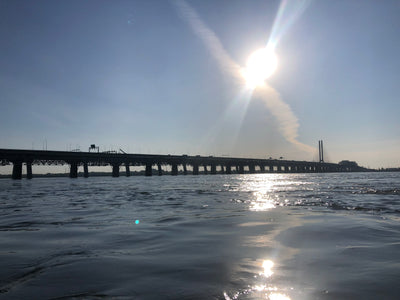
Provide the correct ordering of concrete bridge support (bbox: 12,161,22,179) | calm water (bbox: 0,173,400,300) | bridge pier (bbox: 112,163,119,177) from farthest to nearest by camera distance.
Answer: bridge pier (bbox: 112,163,119,177), concrete bridge support (bbox: 12,161,22,179), calm water (bbox: 0,173,400,300)

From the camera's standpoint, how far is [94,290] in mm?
3969

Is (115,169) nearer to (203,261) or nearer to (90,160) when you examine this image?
(90,160)

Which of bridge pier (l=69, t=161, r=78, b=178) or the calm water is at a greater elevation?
bridge pier (l=69, t=161, r=78, b=178)

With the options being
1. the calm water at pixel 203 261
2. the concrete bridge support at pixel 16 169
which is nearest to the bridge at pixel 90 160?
the concrete bridge support at pixel 16 169

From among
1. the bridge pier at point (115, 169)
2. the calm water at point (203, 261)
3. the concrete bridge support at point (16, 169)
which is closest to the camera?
the calm water at point (203, 261)

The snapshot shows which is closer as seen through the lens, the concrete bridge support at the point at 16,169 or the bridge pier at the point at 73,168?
the concrete bridge support at the point at 16,169

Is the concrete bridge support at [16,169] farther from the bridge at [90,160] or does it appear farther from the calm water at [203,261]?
the calm water at [203,261]

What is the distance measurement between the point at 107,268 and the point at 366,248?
5368 millimetres

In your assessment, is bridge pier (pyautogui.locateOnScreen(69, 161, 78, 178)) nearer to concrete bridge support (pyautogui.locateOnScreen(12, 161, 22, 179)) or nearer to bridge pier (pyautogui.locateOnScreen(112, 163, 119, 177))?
bridge pier (pyautogui.locateOnScreen(112, 163, 119, 177))

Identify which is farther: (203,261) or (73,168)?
(73,168)

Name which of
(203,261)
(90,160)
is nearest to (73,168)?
(90,160)

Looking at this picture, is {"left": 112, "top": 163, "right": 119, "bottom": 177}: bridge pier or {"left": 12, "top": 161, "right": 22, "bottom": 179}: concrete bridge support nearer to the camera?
{"left": 12, "top": 161, "right": 22, "bottom": 179}: concrete bridge support

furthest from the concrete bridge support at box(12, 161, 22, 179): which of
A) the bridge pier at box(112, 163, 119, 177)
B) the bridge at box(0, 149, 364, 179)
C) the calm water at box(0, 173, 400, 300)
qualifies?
the calm water at box(0, 173, 400, 300)

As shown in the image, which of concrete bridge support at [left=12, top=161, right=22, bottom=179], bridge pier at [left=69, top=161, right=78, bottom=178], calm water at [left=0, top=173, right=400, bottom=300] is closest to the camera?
calm water at [left=0, top=173, right=400, bottom=300]
